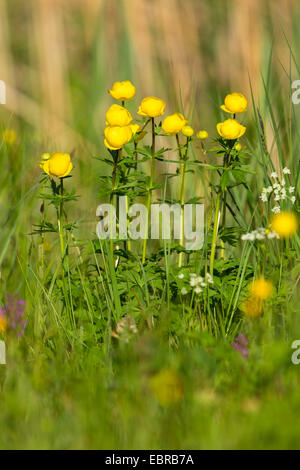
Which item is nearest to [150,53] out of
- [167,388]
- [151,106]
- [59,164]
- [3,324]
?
[151,106]

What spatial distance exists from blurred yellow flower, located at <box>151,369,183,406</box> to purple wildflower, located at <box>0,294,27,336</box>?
1.62 ft

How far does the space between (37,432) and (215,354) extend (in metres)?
0.42

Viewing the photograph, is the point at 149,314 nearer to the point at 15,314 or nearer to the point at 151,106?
the point at 15,314

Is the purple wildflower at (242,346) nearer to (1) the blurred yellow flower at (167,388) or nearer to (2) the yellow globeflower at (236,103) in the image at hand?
(1) the blurred yellow flower at (167,388)

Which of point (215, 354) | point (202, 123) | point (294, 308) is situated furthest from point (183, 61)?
point (215, 354)

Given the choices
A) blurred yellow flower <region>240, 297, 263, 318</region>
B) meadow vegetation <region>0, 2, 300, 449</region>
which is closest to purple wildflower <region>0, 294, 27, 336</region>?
meadow vegetation <region>0, 2, 300, 449</region>

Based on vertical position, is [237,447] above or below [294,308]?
below

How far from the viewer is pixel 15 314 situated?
5.81ft

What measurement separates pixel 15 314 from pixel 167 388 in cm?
60

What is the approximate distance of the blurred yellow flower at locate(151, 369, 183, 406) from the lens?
1328 millimetres

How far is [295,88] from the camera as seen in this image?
7.89ft

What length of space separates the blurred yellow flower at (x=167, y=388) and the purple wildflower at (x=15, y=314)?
495 millimetres

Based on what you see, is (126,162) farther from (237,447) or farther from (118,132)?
(237,447)

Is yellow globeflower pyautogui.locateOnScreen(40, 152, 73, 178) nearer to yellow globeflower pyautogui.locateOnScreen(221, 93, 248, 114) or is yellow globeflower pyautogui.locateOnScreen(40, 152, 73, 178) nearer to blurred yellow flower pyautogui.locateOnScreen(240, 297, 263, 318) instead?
yellow globeflower pyautogui.locateOnScreen(221, 93, 248, 114)
